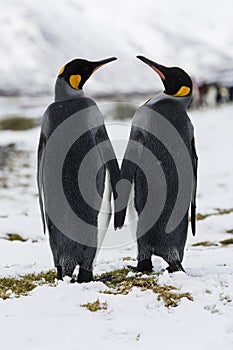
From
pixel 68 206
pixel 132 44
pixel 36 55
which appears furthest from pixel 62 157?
pixel 132 44

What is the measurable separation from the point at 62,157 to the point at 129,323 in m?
1.63

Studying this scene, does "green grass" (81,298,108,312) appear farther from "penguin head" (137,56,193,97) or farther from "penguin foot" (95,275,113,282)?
"penguin head" (137,56,193,97)

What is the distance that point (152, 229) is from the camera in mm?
5285

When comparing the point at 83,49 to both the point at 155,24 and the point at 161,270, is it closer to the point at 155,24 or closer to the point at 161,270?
the point at 155,24

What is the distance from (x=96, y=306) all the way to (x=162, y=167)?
1.54 meters

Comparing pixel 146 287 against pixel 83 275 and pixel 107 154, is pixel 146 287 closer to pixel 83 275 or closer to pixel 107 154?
pixel 83 275

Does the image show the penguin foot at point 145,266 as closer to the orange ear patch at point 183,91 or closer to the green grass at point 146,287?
the green grass at point 146,287

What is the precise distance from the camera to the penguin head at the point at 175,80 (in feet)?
17.2

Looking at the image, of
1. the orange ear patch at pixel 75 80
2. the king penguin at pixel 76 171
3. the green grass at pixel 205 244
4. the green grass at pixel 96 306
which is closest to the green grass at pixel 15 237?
the green grass at pixel 205 244

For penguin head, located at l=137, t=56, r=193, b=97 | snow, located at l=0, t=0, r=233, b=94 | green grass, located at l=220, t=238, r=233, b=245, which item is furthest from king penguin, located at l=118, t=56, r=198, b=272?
snow, located at l=0, t=0, r=233, b=94

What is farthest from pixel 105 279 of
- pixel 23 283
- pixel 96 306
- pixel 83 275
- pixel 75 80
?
pixel 75 80

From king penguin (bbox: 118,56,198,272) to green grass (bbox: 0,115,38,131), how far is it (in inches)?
705

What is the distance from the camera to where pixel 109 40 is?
292ft

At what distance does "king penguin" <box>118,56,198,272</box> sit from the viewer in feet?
17.2
